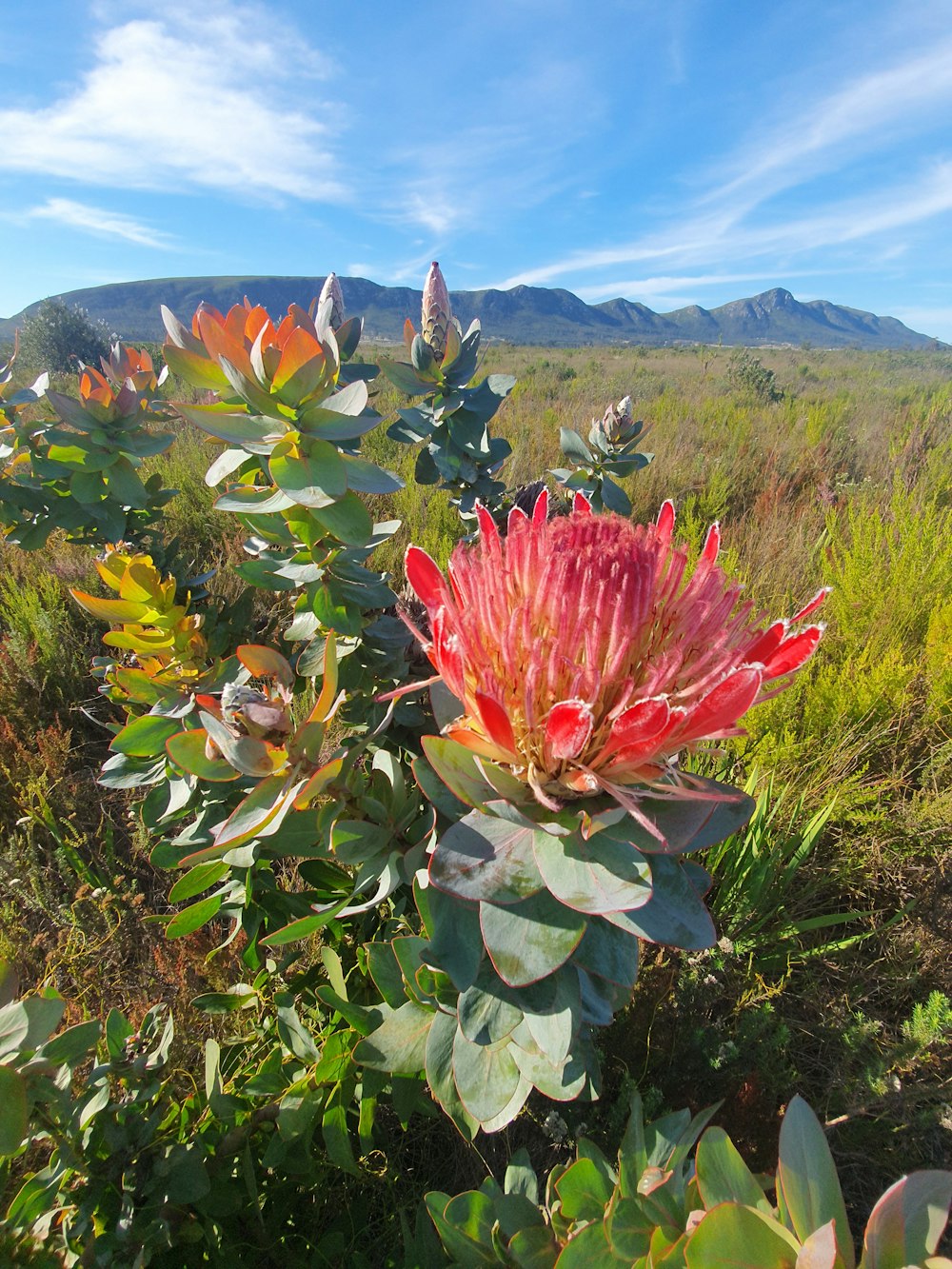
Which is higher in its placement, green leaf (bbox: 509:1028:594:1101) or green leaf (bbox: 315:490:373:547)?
green leaf (bbox: 315:490:373:547)

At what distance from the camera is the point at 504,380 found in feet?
6.38

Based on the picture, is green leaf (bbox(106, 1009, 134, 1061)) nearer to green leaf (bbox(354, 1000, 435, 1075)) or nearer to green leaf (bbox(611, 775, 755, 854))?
green leaf (bbox(354, 1000, 435, 1075))

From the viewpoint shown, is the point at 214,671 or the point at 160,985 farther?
the point at 160,985

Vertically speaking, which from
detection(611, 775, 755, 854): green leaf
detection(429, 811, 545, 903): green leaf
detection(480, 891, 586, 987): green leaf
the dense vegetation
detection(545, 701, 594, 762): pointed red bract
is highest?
detection(545, 701, 594, 762): pointed red bract

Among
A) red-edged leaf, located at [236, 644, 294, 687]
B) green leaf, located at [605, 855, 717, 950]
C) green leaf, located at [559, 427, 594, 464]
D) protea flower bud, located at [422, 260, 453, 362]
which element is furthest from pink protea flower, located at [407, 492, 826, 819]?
green leaf, located at [559, 427, 594, 464]

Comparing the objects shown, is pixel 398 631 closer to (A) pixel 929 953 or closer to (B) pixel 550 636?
(B) pixel 550 636

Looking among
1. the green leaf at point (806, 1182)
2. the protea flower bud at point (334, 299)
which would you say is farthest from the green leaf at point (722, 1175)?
the protea flower bud at point (334, 299)

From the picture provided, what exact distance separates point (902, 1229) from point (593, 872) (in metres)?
0.42

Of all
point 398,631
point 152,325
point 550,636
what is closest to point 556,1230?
point 550,636

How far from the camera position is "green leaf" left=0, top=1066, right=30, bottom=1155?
0.75 m

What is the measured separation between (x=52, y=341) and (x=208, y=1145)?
2471 cm

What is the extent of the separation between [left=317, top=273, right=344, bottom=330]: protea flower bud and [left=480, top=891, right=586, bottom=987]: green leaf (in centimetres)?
139

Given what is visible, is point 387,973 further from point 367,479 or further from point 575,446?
point 575,446

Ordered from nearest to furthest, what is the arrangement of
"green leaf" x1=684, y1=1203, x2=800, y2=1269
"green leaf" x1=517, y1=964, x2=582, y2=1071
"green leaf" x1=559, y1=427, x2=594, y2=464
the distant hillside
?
"green leaf" x1=684, y1=1203, x2=800, y2=1269 → "green leaf" x1=517, y1=964, x2=582, y2=1071 → "green leaf" x1=559, y1=427, x2=594, y2=464 → the distant hillside
